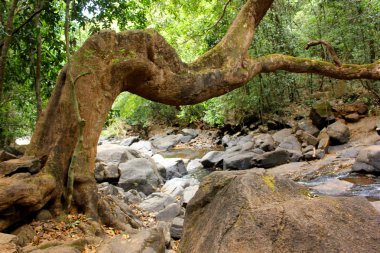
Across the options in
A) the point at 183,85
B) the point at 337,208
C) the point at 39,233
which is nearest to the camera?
the point at 337,208

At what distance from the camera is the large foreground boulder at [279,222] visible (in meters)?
2.75

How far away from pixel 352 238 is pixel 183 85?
3032 mm

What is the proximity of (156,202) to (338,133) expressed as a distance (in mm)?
8313

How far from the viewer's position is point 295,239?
2.75 metres

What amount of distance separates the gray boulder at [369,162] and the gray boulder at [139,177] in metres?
5.74

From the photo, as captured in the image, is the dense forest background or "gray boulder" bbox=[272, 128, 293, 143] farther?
"gray boulder" bbox=[272, 128, 293, 143]

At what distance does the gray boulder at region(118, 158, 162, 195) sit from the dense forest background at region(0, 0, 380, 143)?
1389 mm

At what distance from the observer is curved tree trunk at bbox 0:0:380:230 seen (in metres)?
4.32

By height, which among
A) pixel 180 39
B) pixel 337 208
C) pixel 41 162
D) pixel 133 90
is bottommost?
pixel 337 208

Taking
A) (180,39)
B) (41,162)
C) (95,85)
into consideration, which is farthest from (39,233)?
(180,39)

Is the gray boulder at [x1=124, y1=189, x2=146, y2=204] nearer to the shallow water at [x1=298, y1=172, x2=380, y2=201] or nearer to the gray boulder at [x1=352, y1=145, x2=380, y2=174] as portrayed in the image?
the shallow water at [x1=298, y1=172, x2=380, y2=201]

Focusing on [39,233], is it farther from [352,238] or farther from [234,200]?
[352,238]

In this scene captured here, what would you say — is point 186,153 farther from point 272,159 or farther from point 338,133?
point 338,133

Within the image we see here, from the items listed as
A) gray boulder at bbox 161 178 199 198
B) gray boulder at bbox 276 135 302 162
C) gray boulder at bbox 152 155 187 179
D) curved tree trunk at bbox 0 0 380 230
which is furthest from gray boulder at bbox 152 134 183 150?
curved tree trunk at bbox 0 0 380 230
